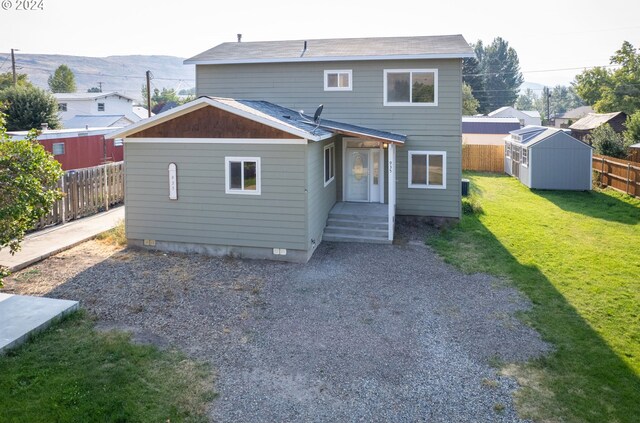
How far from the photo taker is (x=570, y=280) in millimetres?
11094

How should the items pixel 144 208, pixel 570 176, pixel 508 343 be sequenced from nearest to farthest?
1. pixel 508 343
2. pixel 144 208
3. pixel 570 176

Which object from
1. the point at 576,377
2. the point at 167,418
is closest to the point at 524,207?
the point at 576,377

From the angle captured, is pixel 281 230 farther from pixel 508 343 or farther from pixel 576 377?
pixel 576 377

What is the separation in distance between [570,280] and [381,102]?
324 inches

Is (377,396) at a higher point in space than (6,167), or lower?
lower

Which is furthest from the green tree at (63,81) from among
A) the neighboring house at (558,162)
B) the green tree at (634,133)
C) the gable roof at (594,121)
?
the green tree at (634,133)

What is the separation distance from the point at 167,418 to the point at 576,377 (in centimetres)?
553

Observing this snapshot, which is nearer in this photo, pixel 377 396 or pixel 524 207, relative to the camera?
pixel 377 396

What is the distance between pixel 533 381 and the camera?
6.84 meters

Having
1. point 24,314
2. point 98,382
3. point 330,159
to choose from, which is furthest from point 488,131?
point 98,382

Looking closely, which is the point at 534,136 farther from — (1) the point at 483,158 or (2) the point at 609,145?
(1) the point at 483,158

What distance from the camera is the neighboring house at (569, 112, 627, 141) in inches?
1553

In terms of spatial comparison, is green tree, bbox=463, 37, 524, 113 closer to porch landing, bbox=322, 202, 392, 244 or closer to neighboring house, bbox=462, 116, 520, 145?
neighboring house, bbox=462, 116, 520, 145

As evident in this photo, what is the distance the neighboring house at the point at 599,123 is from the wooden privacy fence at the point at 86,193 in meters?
34.8
